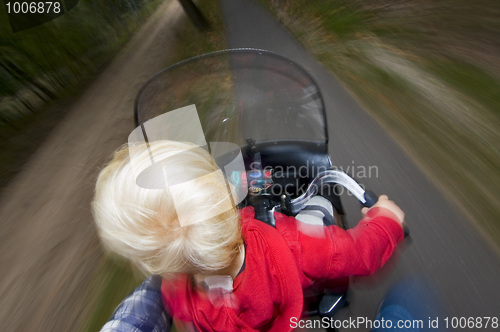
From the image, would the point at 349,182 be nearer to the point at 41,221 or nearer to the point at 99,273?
the point at 99,273

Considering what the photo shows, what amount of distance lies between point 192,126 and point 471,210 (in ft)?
5.71

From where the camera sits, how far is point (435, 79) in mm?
3143

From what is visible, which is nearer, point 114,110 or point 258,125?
point 258,125

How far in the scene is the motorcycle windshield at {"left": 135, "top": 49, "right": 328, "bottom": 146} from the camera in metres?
1.02

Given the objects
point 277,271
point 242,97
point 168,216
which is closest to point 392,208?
point 277,271

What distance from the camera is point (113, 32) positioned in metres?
4.84

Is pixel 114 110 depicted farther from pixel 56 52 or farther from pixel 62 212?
pixel 56 52

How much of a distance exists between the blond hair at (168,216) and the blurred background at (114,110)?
5.11 ft

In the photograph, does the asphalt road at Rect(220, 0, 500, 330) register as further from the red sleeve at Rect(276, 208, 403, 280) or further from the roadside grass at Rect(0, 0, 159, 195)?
the roadside grass at Rect(0, 0, 159, 195)

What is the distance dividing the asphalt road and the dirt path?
171 centimetres

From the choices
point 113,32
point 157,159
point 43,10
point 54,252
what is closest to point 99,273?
point 54,252

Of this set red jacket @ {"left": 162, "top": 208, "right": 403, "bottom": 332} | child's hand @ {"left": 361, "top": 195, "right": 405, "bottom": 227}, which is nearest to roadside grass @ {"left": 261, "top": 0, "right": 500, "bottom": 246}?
child's hand @ {"left": 361, "top": 195, "right": 405, "bottom": 227}

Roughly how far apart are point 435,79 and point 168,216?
11.1 feet

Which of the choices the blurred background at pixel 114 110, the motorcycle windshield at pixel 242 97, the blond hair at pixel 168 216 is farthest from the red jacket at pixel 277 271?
the blurred background at pixel 114 110
